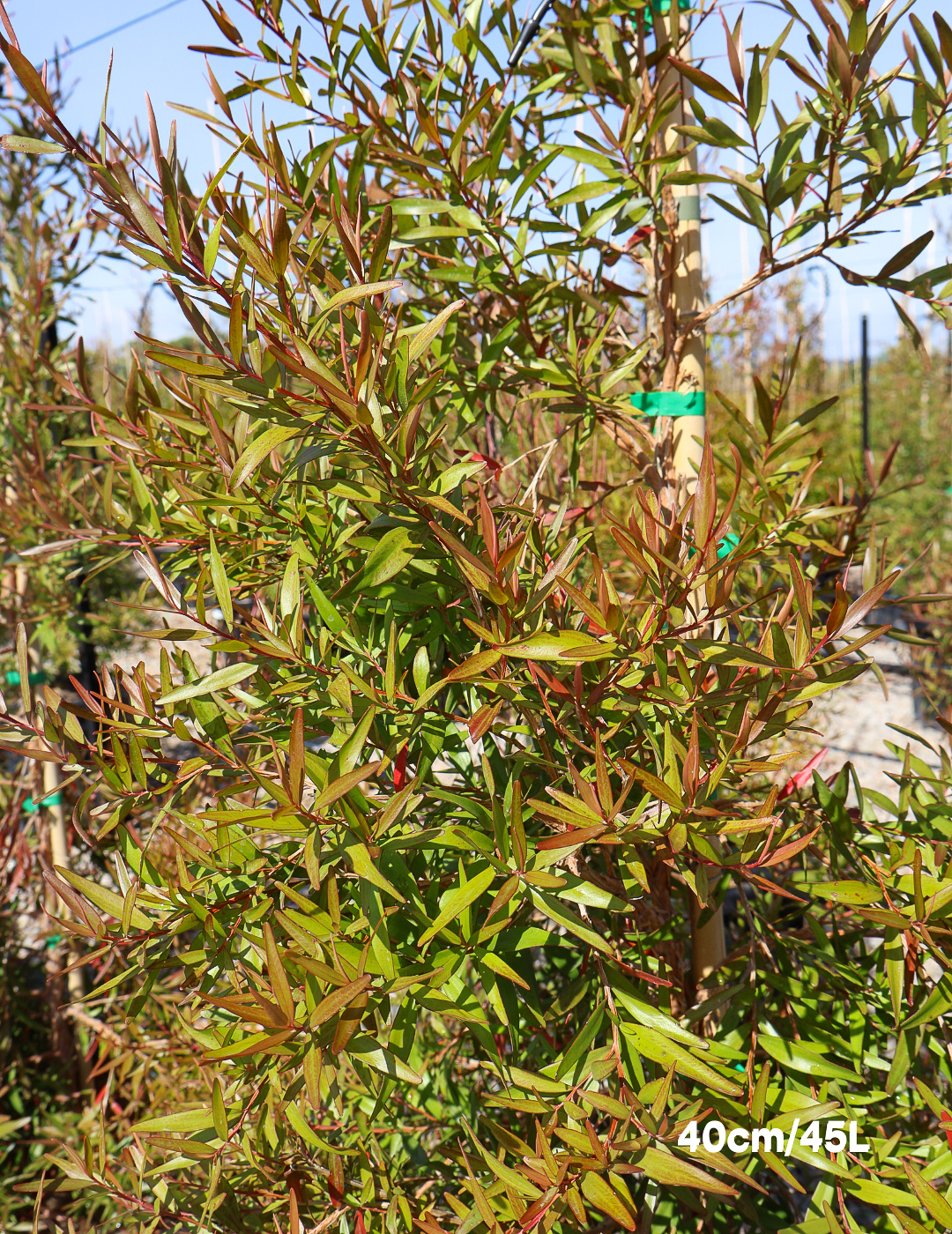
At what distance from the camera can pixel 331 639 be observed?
2.13 feet

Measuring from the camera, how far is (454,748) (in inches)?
30.0

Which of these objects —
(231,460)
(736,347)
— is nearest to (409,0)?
(231,460)

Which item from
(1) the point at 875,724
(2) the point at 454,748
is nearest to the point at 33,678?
(2) the point at 454,748

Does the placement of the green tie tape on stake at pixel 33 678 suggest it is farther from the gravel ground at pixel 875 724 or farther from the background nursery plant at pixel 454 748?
the gravel ground at pixel 875 724

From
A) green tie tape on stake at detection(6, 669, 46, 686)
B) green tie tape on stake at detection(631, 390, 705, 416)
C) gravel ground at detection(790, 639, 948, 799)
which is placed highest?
green tie tape on stake at detection(631, 390, 705, 416)

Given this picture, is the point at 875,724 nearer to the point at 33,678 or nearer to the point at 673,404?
the point at 33,678

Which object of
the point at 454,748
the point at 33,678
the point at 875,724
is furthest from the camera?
the point at 875,724

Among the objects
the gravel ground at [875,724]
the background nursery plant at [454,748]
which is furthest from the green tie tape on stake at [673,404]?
the gravel ground at [875,724]

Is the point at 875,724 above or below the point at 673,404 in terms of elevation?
below

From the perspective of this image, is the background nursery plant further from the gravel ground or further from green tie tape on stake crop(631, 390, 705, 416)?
the gravel ground

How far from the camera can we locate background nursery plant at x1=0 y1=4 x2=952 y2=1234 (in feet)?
1.78

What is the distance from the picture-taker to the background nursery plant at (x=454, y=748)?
542 millimetres

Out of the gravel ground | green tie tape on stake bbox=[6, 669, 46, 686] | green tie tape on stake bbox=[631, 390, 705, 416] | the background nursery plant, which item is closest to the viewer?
the background nursery plant

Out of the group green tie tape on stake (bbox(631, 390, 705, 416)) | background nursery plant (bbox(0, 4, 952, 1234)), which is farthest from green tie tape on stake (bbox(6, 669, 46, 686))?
green tie tape on stake (bbox(631, 390, 705, 416))
